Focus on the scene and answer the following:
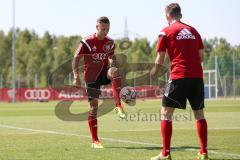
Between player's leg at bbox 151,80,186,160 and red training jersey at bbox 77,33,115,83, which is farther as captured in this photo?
red training jersey at bbox 77,33,115,83

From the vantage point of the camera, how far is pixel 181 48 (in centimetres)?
901

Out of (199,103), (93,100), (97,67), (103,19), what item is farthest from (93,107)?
(199,103)

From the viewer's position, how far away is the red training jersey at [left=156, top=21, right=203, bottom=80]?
8.96 meters

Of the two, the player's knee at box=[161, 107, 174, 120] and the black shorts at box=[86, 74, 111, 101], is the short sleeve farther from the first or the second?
the black shorts at box=[86, 74, 111, 101]

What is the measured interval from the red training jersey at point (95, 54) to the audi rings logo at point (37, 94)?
2289 inches

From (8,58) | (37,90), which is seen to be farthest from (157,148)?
(8,58)

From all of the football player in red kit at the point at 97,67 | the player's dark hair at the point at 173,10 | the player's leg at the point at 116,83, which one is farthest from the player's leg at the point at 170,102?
the player's leg at the point at 116,83

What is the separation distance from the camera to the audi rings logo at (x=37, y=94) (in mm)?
70188

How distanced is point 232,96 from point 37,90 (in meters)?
21.8

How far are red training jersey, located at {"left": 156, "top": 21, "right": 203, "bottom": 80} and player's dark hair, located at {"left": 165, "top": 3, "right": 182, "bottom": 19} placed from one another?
4.5 inches

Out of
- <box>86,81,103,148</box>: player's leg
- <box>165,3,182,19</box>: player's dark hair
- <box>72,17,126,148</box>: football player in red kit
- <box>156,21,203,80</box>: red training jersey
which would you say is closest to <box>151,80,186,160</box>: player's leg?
<box>156,21,203,80</box>: red training jersey

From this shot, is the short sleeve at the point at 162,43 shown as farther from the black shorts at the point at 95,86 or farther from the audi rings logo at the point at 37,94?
the audi rings logo at the point at 37,94

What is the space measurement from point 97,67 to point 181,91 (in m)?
3.52

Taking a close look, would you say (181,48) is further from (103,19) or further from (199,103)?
(103,19)
